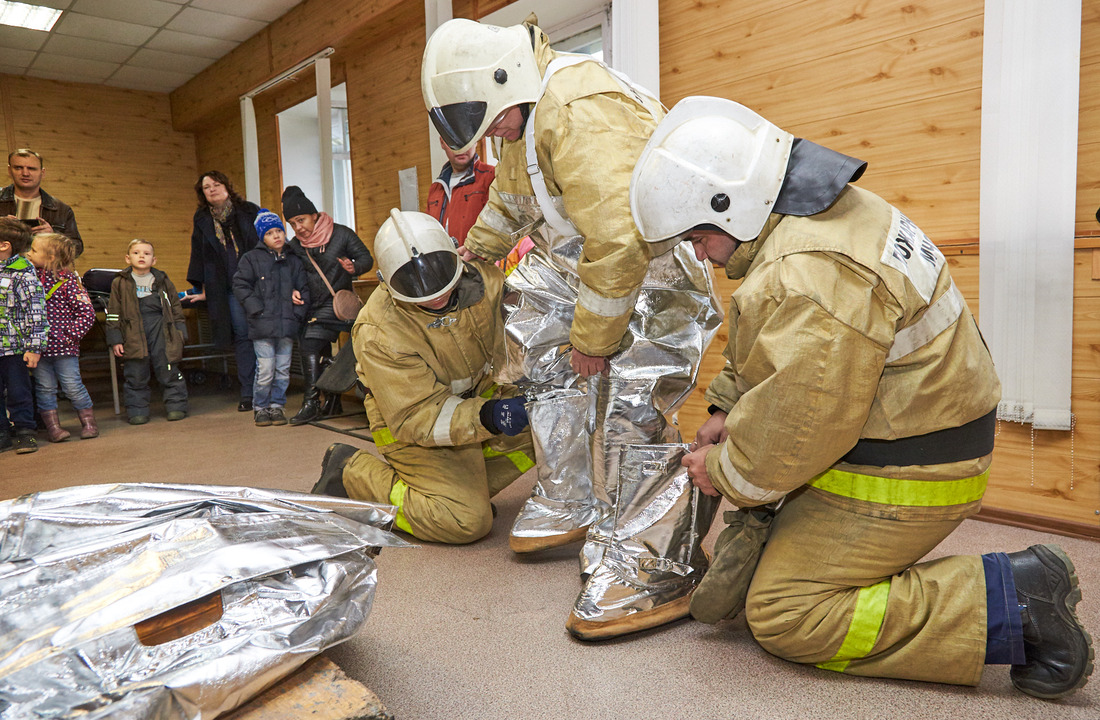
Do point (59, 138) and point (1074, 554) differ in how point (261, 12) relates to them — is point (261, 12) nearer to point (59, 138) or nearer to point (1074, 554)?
point (59, 138)

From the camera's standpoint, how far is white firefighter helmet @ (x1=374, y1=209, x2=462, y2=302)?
6.97ft

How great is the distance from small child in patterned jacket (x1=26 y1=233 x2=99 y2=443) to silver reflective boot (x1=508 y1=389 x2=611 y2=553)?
3.47 m

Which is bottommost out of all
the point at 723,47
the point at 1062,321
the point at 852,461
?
the point at 852,461

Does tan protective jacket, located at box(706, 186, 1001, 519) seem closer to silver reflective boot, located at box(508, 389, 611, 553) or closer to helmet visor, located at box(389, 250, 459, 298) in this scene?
silver reflective boot, located at box(508, 389, 611, 553)

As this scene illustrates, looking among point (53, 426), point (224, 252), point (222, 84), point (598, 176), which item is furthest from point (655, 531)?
point (222, 84)

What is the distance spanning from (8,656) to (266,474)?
227cm

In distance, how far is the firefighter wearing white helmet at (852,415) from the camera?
1.18m

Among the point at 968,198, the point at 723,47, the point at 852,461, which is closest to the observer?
the point at 852,461

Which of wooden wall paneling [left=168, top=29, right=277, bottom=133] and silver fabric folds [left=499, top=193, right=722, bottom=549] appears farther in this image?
wooden wall paneling [left=168, top=29, right=277, bottom=133]

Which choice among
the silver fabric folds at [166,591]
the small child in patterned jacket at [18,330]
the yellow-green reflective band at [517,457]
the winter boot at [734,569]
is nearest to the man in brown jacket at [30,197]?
the small child in patterned jacket at [18,330]

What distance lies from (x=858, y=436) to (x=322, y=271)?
155 inches

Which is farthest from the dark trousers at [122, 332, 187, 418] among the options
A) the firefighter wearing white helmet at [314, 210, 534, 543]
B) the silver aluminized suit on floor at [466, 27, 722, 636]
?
the silver aluminized suit on floor at [466, 27, 722, 636]

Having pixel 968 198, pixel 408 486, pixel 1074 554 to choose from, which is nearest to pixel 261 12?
pixel 408 486

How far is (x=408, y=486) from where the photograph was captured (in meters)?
2.37
